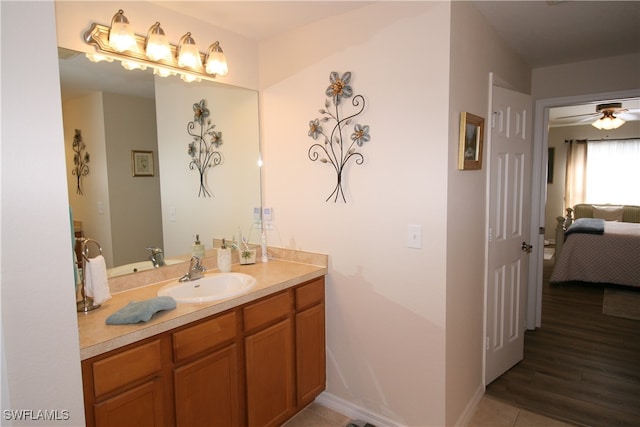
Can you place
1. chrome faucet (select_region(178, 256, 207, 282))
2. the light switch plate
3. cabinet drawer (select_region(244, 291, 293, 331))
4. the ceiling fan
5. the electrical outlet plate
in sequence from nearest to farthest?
cabinet drawer (select_region(244, 291, 293, 331)) < the light switch plate < chrome faucet (select_region(178, 256, 207, 282)) < the electrical outlet plate < the ceiling fan

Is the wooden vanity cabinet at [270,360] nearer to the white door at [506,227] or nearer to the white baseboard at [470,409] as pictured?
the white baseboard at [470,409]

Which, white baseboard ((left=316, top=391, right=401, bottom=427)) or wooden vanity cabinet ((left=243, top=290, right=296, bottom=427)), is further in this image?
white baseboard ((left=316, top=391, right=401, bottom=427))

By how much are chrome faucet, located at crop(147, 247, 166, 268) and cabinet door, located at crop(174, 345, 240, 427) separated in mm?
697

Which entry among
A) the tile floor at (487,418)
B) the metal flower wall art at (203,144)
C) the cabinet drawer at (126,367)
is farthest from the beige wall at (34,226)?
the tile floor at (487,418)

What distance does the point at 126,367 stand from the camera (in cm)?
144

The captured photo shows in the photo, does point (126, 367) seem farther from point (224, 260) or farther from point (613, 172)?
point (613, 172)

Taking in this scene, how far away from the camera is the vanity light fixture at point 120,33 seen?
5.98ft

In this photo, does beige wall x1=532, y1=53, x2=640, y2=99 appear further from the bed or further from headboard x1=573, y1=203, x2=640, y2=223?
headboard x1=573, y1=203, x2=640, y2=223

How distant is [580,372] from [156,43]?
11.7 feet

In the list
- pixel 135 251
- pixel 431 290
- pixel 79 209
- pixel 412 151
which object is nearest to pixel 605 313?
pixel 431 290

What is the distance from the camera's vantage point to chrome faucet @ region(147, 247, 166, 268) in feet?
→ 7.10

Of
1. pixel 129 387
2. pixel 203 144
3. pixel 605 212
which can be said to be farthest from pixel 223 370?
pixel 605 212

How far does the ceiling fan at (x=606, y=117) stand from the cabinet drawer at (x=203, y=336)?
15.3ft

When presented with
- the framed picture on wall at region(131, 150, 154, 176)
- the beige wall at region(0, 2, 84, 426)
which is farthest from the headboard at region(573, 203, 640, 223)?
the beige wall at region(0, 2, 84, 426)
